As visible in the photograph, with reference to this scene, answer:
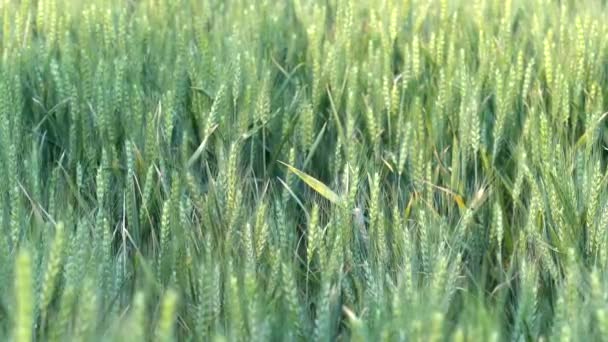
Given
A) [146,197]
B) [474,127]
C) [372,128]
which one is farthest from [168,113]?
[474,127]

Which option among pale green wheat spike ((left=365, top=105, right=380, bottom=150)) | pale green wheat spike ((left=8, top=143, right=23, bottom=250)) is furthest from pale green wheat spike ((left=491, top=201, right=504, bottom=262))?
pale green wheat spike ((left=8, top=143, right=23, bottom=250))

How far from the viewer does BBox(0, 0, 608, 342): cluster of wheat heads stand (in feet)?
3.24

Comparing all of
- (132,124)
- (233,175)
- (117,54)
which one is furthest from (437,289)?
(117,54)

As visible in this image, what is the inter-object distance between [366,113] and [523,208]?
35 cm

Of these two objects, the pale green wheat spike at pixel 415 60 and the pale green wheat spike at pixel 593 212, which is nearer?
the pale green wheat spike at pixel 593 212

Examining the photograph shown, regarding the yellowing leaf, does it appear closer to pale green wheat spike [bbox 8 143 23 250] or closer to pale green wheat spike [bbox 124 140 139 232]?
pale green wheat spike [bbox 124 140 139 232]

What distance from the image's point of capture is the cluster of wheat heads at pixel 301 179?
987 millimetres

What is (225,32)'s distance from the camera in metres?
2.08

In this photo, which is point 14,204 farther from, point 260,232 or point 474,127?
point 474,127

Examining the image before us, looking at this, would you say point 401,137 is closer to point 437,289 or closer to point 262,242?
point 262,242

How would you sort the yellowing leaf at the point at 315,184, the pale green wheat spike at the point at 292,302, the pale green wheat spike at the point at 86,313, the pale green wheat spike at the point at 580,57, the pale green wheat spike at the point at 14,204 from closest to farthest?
the pale green wheat spike at the point at 86,313 → the pale green wheat spike at the point at 292,302 → the pale green wheat spike at the point at 14,204 → the yellowing leaf at the point at 315,184 → the pale green wheat spike at the point at 580,57

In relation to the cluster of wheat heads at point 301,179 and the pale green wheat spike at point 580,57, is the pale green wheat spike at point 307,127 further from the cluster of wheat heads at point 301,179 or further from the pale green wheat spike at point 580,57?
the pale green wheat spike at point 580,57

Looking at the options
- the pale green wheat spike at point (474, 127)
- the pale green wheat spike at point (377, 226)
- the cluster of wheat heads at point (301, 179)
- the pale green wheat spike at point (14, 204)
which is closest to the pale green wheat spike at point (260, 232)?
the cluster of wheat heads at point (301, 179)

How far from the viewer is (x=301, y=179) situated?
4.84ft
